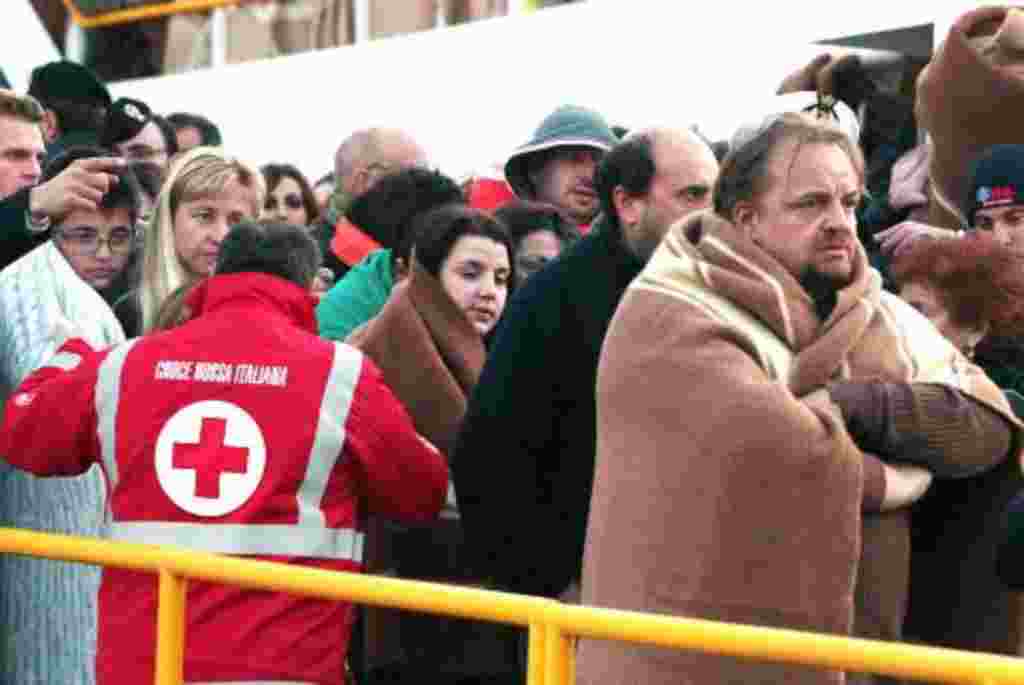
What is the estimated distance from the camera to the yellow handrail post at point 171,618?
5.56m

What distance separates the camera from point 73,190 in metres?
6.46

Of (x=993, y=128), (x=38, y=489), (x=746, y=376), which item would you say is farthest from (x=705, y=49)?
(x=746, y=376)

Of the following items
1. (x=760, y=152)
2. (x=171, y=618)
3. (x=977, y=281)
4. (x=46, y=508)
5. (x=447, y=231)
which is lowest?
(x=46, y=508)

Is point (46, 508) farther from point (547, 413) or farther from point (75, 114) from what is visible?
point (75, 114)

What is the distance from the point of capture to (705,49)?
11.7 metres

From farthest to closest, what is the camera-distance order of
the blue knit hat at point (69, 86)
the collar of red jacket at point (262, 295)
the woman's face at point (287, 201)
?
the woman's face at point (287, 201)
the blue knit hat at point (69, 86)
the collar of red jacket at point (262, 295)

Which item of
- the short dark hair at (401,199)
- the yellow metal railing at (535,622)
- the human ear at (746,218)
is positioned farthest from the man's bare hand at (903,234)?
the yellow metal railing at (535,622)

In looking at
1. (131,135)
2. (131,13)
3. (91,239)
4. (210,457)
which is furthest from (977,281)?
(131,13)

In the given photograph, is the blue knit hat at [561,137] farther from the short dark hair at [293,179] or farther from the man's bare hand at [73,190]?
A: the short dark hair at [293,179]

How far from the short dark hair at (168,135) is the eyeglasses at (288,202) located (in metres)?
0.40

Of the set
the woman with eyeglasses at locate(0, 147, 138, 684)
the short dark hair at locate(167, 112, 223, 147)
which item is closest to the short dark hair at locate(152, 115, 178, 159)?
the short dark hair at locate(167, 112, 223, 147)

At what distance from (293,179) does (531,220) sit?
110 inches

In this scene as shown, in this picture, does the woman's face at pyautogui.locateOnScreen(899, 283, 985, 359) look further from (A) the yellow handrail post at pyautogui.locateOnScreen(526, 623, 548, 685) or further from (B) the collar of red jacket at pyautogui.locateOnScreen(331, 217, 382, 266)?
(B) the collar of red jacket at pyautogui.locateOnScreen(331, 217, 382, 266)

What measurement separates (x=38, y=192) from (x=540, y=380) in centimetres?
139
